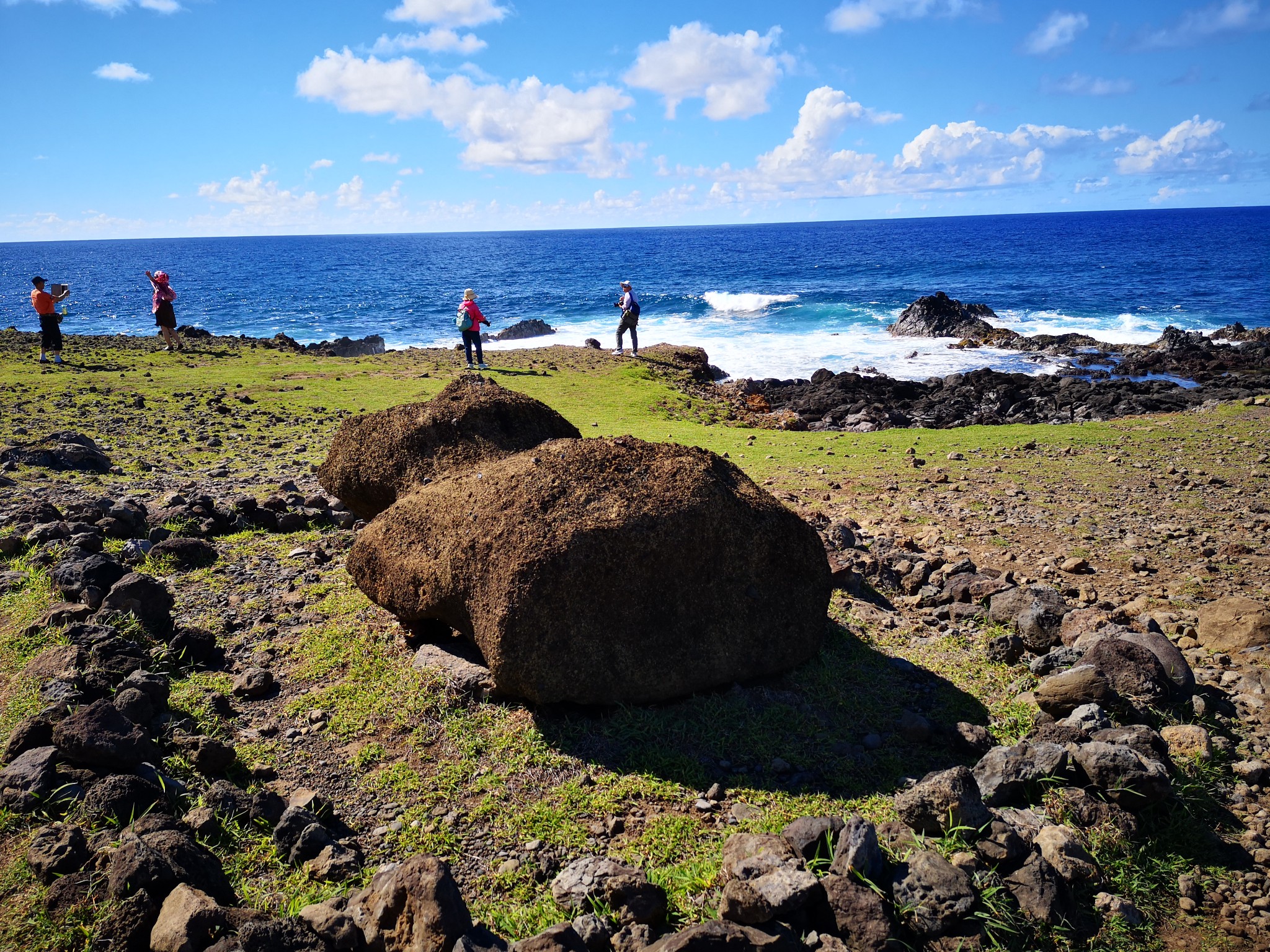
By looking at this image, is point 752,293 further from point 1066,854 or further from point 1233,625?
point 1066,854

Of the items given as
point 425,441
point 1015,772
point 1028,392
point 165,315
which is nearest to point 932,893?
point 1015,772

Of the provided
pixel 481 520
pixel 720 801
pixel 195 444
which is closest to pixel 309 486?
pixel 195 444

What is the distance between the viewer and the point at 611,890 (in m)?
3.92

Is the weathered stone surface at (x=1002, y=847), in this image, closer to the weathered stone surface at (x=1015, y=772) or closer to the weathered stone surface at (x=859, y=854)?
the weathered stone surface at (x=1015, y=772)

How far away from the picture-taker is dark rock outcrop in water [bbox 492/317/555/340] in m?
41.5

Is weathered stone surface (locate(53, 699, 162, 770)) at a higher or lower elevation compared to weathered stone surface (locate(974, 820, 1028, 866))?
higher

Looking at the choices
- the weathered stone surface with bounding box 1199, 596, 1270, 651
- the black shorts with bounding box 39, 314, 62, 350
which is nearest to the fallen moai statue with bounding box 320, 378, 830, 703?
the weathered stone surface with bounding box 1199, 596, 1270, 651

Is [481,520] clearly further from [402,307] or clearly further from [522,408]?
[402,307]

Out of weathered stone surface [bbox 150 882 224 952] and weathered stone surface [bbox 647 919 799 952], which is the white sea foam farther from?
weathered stone surface [bbox 150 882 224 952]

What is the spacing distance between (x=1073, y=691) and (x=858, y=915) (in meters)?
2.76

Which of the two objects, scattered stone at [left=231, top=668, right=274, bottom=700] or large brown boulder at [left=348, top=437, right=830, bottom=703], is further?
scattered stone at [left=231, top=668, right=274, bottom=700]

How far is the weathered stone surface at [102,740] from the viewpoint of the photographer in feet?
15.4

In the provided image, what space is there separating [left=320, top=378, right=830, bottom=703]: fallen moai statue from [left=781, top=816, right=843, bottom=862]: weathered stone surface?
1.57m

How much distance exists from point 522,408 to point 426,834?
4892 millimetres
